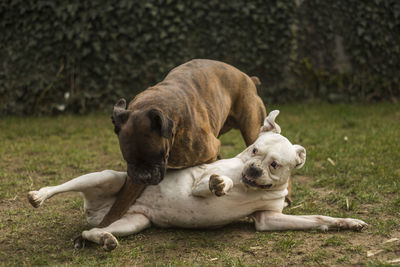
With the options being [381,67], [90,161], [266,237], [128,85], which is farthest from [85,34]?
[266,237]

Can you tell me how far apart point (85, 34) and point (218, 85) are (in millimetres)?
5372

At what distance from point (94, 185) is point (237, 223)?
1.34 m

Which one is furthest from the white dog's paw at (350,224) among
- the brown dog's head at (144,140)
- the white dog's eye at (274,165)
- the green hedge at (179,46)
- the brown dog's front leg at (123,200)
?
the green hedge at (179,46)

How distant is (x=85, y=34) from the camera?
967 cm

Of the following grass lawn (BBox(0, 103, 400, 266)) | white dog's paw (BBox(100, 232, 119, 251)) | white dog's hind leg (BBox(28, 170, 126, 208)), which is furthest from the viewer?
white dog's hind leg (BBox(28, 170, 126, 208))

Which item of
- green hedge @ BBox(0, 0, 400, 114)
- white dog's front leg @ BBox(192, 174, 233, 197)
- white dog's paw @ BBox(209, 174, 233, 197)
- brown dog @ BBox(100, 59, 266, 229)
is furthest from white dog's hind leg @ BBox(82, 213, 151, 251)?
green hedge @ BBox(0, 0, 400, 114)

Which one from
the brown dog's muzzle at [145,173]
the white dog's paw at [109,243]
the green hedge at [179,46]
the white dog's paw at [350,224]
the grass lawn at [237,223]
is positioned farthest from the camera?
the green hedge at [179,46]

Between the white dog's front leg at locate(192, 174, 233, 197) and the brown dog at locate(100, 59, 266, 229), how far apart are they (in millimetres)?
327

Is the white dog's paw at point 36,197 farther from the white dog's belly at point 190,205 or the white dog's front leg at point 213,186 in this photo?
the white dog's front leg at point 213,186

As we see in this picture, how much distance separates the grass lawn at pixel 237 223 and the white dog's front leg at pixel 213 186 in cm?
40

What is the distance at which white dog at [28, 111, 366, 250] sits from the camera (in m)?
4.02

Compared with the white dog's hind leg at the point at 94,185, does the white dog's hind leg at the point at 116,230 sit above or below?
below

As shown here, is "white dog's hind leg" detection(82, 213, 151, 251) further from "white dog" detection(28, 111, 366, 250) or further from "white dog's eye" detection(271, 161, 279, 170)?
"white dog's eye" detection(271, 161, 279, 170)

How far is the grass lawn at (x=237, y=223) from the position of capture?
367 cm
